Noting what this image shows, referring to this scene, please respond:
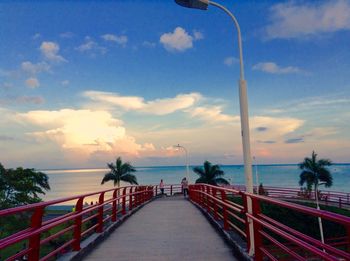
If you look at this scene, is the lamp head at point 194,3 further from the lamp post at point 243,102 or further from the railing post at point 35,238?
the railing post at point 35,238

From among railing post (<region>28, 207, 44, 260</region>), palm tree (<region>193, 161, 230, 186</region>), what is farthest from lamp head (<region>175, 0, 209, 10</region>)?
palm tree (<region>193, 161, 230, 186</region>)

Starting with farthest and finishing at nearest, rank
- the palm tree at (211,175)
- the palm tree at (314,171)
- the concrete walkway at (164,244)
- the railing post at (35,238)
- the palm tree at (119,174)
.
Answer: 1. the palm tree at (119,174)
2. the palm tree at (211,175)
3. the palm tree at (314,171)
4. the concrete walkway at (164,244)
5. the railing post at (35,238)

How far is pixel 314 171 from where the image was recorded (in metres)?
50.7

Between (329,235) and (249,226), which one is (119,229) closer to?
(249,226)

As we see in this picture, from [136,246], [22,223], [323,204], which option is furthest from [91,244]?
[323,204]

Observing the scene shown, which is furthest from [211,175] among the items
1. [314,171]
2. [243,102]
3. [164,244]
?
[243,102]

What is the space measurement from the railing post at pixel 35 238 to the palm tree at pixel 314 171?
5030 cm

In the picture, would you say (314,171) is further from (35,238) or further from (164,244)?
(35,238)

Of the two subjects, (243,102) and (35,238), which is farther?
(243,102)

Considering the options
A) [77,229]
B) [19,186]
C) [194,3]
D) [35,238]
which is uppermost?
[194,3]

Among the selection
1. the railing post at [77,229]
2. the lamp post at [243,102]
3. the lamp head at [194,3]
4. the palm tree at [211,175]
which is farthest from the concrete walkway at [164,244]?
the palm tree at [211,175]

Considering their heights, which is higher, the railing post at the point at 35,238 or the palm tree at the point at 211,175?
the palm tree at the point at 211,175

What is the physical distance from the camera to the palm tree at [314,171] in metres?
50.3

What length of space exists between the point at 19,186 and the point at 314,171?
3873cm
